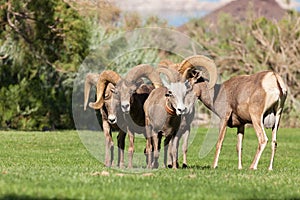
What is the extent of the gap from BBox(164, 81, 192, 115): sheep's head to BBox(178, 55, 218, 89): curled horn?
920 millimetres

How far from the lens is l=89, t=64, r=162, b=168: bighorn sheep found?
14.3 m

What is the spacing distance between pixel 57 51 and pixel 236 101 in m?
22.2

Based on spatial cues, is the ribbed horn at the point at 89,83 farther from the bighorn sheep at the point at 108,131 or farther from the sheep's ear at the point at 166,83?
the sheep's ear at the point at 166,83

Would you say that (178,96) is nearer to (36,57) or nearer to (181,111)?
(181,111)

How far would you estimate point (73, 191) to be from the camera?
833 centimetres

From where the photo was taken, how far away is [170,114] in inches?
534

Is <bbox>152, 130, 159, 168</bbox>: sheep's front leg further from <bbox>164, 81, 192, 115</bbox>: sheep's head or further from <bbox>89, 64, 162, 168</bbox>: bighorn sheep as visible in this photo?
<bbox>164, 81, 192, 115</bbox>: sheep's head

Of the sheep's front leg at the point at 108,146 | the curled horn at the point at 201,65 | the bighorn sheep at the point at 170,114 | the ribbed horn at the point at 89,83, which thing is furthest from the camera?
the ribbed horn at the point at 89,83

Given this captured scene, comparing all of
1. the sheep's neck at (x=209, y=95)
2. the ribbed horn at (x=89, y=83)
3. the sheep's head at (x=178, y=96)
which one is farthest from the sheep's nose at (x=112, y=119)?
the sheep's neck at (x=209, y=95)

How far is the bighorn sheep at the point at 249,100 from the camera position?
1379cm

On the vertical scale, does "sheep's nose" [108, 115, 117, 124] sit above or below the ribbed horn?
below

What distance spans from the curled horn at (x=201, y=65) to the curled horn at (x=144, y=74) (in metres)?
0.64

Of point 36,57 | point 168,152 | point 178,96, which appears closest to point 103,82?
point 168,152

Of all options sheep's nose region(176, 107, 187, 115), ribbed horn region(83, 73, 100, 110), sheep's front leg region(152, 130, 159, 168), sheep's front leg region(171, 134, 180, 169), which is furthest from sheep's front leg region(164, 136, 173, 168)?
ribbed horn region(83, 73, 100, 110)
